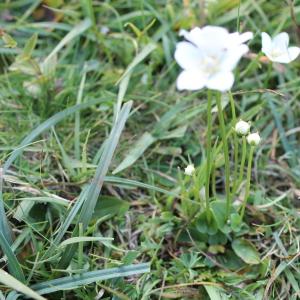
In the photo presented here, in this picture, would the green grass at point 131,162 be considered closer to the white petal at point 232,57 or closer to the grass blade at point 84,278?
the grass blade at point 84,278

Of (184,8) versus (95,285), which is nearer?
(95,285)

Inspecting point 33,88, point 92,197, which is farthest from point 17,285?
point 33,88

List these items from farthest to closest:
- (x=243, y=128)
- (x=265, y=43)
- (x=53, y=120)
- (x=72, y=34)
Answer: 1. (x=72, y=34)
2. (x=53, y=120)
3. (x=265, y=43)
4. (x=243, y=128)

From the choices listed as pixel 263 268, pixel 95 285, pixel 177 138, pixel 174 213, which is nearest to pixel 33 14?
pixel 177 138

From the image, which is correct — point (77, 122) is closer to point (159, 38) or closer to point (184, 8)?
point (159, 38)

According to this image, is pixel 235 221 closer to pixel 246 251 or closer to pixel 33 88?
pixel 246 251
